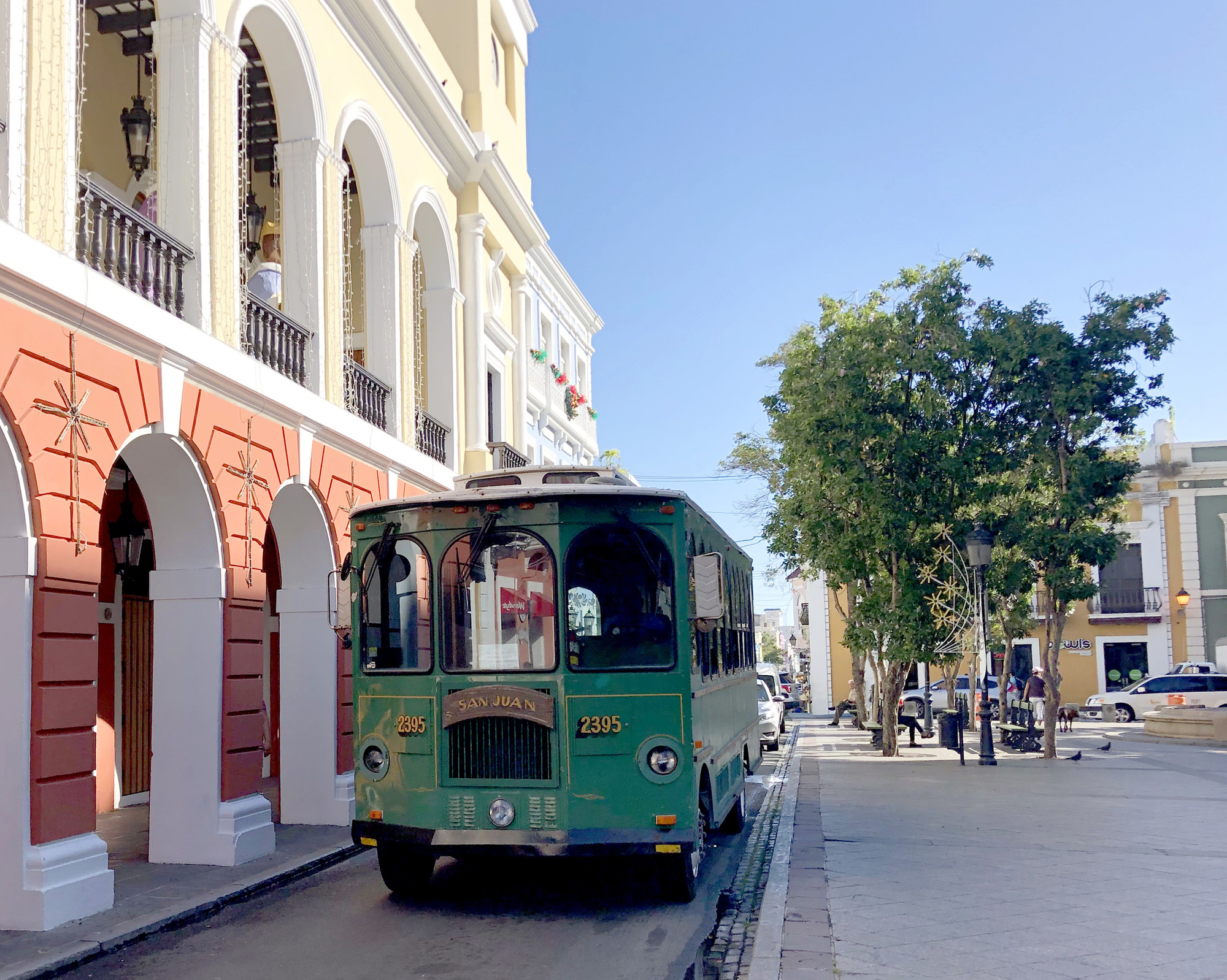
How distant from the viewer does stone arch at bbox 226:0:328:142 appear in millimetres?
12695

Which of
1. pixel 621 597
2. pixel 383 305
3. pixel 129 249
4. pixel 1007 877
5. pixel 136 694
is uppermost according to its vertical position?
pixel 383 305

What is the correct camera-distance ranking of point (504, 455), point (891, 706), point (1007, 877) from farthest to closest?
point (891, 706) → point (504, 455) → point (1007, 877)

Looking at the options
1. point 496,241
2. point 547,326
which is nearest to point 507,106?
point 496,241

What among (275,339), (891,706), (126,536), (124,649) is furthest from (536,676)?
(891,706)

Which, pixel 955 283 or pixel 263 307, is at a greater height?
pixel 955 283

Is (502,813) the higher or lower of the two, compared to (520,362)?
lower

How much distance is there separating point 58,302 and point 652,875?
604 cm

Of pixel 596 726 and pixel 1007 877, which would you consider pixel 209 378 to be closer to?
pixel 596 726

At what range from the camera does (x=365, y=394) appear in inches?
605

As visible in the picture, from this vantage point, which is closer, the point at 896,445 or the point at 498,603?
the point at 498,603

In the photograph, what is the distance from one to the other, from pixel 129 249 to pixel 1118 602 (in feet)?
128

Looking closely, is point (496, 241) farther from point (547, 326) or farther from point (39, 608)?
point (39, 608)

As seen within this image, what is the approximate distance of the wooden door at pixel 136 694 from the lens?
14.8 metres

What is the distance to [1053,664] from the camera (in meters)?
19.9
